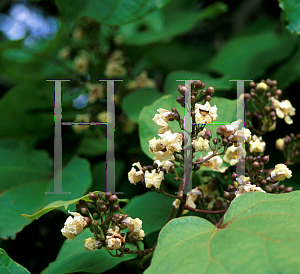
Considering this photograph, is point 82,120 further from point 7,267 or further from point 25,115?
point 7,267

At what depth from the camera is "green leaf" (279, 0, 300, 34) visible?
1035mm

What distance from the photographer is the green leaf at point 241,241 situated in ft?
1.53

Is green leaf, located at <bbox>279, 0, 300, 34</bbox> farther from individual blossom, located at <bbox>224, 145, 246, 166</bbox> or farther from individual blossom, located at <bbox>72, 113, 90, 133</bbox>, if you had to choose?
individual blossom, located at <bbox>72, 113, 90, 133</bbox>

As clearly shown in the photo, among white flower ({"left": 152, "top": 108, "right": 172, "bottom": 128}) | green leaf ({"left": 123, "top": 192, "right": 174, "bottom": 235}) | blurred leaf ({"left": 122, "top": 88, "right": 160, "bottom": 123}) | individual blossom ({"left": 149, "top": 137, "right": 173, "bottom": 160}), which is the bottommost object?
green leaf ({"left": 123, "top": 192, "right": 174, "bottom": 235})

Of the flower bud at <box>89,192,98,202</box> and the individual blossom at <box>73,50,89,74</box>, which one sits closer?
the flower bud at <box>89,192,98,202</box>

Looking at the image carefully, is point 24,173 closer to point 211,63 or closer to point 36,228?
point 36,228

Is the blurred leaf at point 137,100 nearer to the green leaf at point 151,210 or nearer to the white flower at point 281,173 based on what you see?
the green leaf at point 151,210

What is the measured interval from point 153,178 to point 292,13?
745 mm

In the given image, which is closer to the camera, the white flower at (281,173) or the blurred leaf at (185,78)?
the white flower at (281,173)

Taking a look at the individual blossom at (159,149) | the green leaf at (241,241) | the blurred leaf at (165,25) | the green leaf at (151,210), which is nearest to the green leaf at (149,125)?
the green leaf at (151,210)

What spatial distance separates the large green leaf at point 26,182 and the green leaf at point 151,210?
20 cm

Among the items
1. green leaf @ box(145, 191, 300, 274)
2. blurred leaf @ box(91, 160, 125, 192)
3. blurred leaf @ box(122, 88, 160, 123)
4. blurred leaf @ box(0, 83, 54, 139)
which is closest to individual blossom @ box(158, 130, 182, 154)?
green leaf @ box(145, 191, 300, 274)

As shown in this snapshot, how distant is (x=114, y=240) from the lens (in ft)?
2.11

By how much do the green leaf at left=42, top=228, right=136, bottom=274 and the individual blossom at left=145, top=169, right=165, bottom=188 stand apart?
20 centimetres
